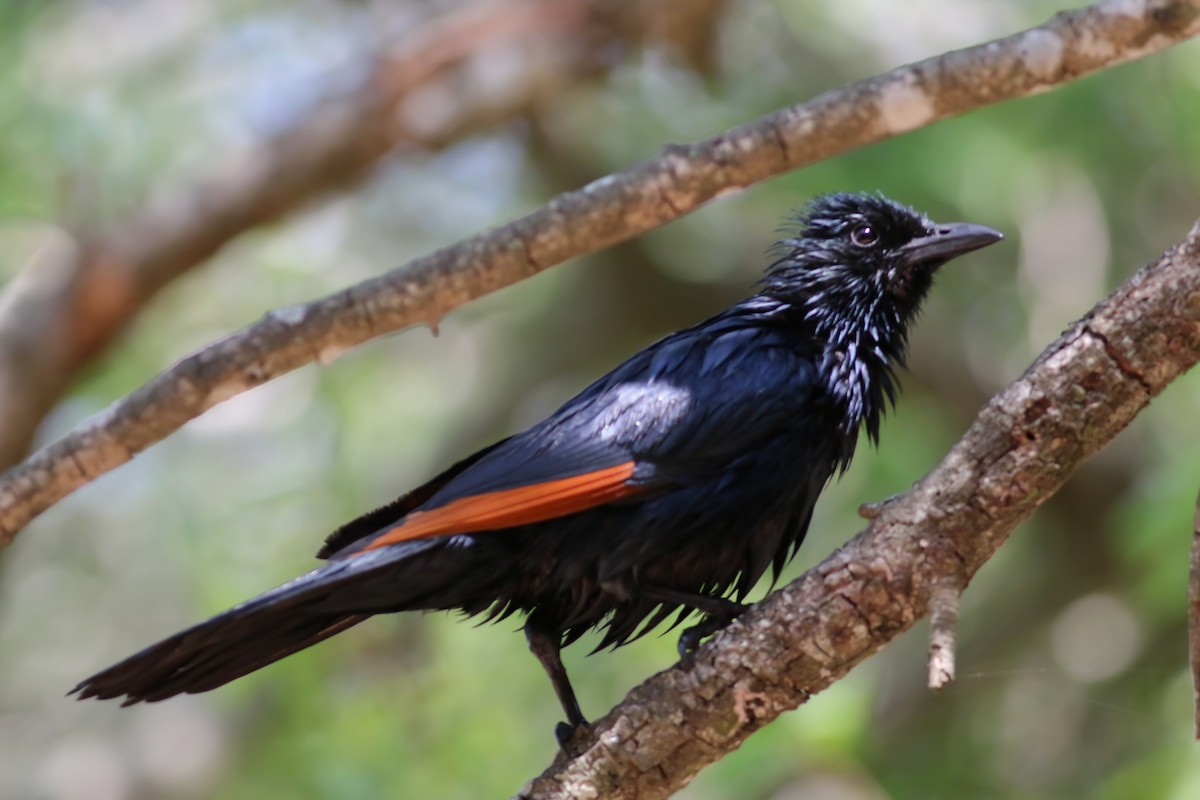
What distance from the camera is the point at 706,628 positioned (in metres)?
3.07

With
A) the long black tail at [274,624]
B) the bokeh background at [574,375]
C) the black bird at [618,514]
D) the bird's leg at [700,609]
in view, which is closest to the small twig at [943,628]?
the bird's leg at [700,609]

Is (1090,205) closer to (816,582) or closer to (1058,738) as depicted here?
(1058,738)

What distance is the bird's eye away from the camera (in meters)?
3.87

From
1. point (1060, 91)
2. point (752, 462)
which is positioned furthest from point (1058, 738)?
point (752, 462)

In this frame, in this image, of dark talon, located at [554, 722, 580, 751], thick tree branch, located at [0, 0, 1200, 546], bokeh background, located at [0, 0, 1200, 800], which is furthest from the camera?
bokeh background, located at [0, 0, 1200, 800]

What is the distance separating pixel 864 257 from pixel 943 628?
5.64 feet

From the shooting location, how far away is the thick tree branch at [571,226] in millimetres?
3385

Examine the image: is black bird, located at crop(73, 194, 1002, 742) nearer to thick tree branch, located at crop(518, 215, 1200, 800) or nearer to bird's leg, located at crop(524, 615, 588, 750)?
bird's leg, located at crop(524, 615, 588, 750)

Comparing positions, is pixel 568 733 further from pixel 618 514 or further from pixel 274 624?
pixel 274 624

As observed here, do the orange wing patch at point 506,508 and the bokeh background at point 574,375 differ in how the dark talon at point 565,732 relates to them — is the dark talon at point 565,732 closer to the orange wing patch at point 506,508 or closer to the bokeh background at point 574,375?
the orange wing patch at point 506,508

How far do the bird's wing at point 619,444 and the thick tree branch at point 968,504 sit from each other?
0.54 metres

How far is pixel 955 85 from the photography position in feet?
11.2

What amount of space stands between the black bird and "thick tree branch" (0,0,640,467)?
2289 millimetres

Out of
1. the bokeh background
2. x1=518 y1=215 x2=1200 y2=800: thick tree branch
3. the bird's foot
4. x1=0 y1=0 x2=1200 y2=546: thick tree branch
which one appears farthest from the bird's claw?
the bokeh background
